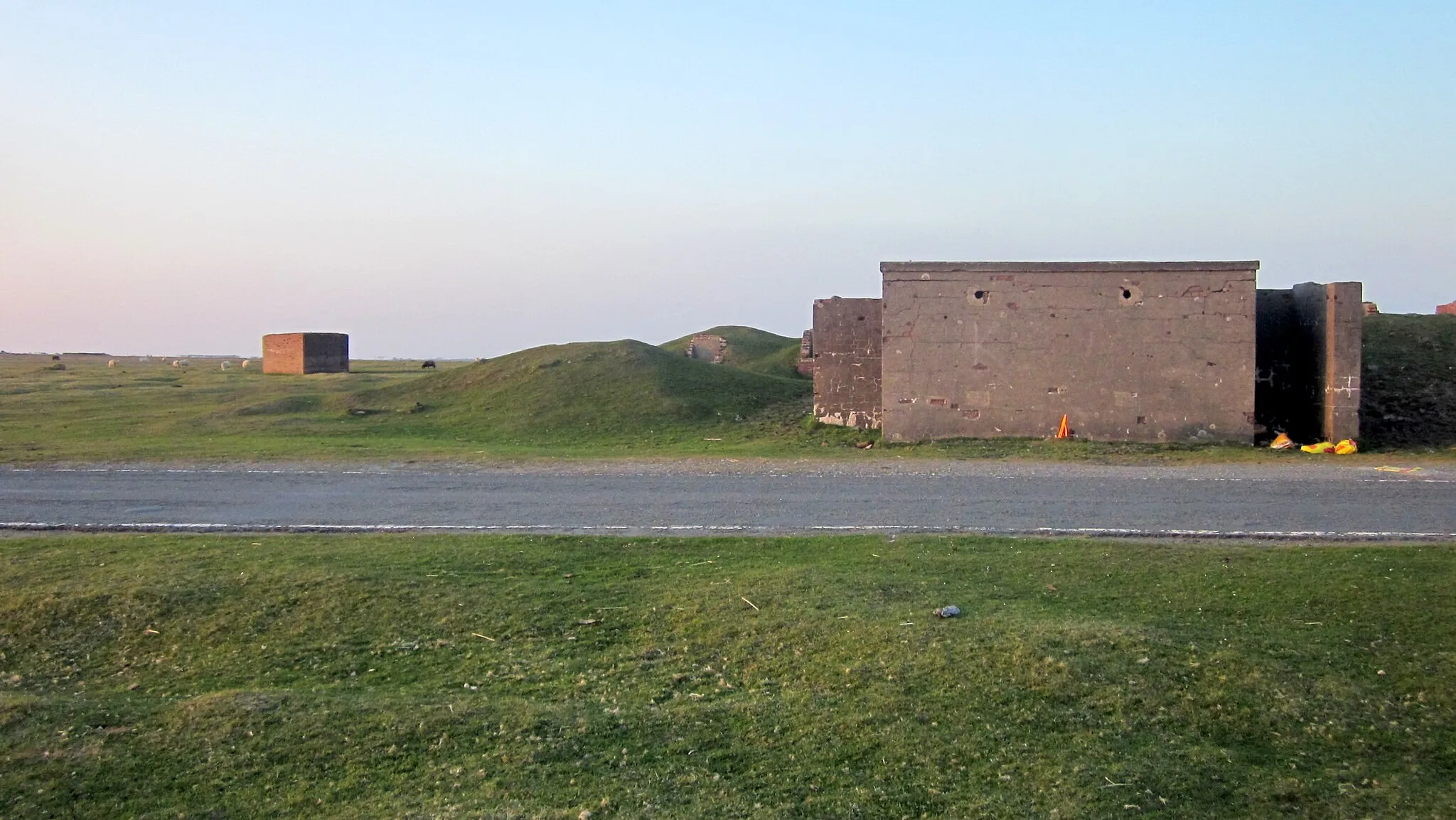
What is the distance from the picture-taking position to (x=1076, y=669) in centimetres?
596

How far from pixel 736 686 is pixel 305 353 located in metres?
34.0

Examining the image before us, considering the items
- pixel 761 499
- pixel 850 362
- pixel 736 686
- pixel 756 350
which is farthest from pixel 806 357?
pixel 736 686

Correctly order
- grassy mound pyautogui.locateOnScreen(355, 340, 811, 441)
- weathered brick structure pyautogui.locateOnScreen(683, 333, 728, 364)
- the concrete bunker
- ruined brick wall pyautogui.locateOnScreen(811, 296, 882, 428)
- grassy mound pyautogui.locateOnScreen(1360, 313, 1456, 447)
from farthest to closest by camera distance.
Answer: weathered brick structure pyautogui.locateOnScreen(683, 333, 728, 364)
grassy mound pyautogui.locateOnScreen(355, 340, 811, 441)
ruined brick wall pyautogui.locateOnScreen(811, 296, 882, 428)
grassy mound pyautogui.locateOnScreen(1360, 313, 1456, 447)
the concrete bunker

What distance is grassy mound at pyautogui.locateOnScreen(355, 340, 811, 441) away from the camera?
21547mm

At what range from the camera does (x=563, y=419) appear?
21953 mm

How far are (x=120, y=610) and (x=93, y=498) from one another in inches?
243

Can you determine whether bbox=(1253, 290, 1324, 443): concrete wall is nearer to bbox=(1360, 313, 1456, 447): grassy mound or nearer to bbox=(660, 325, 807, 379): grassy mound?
bbox=(1360, 313, 1456, 447): grassy mound

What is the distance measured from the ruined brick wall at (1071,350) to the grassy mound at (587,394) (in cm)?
446

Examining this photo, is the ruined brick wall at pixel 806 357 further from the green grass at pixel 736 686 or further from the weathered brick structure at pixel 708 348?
the green grass at pixel 736 686

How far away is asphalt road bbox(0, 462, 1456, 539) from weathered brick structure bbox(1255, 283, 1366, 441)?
3.08 metres

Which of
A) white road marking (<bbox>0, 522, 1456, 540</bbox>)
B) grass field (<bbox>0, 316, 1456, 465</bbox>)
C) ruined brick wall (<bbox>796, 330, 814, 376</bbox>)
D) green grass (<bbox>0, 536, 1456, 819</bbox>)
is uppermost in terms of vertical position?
ruined brick wall (<bbox>796, 330, 814, 376</bbox>)

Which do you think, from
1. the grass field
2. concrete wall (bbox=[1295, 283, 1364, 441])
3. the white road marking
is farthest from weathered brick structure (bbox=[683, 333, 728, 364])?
the white road marking

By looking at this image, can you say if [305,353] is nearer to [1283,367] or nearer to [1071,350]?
[1071,350]

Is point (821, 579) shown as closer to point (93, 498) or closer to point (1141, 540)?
point (1141, 540)
